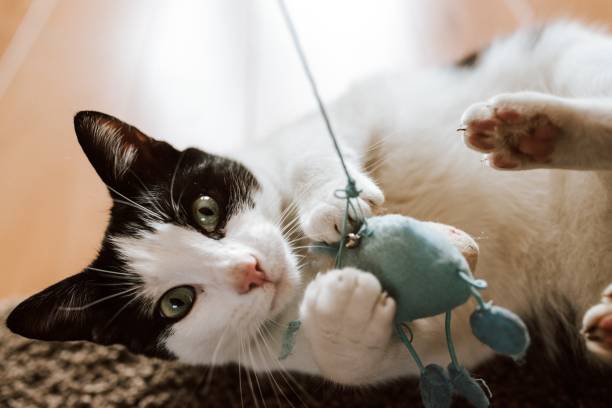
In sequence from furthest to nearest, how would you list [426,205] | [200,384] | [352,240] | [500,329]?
[200,384]
[426,205]
[352,240]
[500,329]

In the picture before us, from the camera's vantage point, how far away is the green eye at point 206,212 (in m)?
1.08

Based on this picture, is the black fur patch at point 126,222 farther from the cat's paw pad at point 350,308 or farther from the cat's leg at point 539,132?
the cat's leg at point 539,132

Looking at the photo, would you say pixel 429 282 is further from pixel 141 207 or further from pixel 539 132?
pixel 141 207

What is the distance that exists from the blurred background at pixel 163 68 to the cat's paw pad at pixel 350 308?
3.69 feet

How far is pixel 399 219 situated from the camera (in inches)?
28.8

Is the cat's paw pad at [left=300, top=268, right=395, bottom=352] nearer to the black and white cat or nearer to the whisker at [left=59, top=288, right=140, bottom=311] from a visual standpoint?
the black and white cat

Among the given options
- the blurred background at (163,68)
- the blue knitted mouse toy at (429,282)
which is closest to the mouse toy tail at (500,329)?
the blue knitted mouse toy at (429,282)

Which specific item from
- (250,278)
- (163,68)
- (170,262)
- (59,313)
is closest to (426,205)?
(250,278)

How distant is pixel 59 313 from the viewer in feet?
3.66

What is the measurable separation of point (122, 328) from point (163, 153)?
397mm

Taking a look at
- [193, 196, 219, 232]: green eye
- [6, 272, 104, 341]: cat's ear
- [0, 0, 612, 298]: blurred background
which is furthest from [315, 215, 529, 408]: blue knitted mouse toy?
[0, 0, 612, 298]: blurred background

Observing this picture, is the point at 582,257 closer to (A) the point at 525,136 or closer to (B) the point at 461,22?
(A) the point at 525,136

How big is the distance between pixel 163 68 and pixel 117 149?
0.89m

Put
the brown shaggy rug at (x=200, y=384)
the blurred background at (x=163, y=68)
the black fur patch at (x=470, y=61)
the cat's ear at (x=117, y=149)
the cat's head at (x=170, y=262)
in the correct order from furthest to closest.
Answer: the blurred background at (x=163, y=68), the black fur patch at (x=470, y=61), the brown shaggy rug at (x=200, y=384), the cat's ear at (x=117, y=149), the cat's head at (x=170, y=262)
